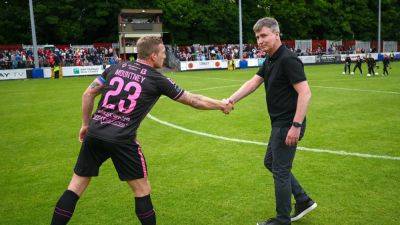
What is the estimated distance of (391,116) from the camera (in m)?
12.2

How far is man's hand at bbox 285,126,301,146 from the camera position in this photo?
4.55m

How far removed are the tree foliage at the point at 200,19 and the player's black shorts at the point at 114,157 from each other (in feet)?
174

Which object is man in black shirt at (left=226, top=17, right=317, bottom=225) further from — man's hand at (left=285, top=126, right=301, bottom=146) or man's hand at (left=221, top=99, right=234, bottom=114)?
man's hand at (left=221, top=99, right=234, bottom=114)

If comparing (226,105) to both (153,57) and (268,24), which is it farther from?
(153,57)

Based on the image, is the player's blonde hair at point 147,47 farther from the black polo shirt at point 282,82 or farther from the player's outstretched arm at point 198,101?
the black polo shirt at point 282,82

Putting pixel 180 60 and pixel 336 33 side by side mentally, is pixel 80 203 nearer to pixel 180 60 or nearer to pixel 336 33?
pixel 180 60

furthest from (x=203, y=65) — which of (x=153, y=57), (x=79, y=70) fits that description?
(x=153, y=57)

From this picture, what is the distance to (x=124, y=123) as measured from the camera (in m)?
4.29

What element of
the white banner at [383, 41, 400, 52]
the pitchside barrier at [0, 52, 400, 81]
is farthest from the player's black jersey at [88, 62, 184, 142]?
the white banner at [383, 41, 400, 52]

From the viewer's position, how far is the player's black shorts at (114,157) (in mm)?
4301

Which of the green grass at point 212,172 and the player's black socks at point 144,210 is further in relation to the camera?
the green grass at point 212,172

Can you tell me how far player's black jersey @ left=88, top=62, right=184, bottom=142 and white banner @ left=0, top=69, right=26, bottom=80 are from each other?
Answer: 32683 millimetres

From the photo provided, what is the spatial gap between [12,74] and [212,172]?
31.0 m

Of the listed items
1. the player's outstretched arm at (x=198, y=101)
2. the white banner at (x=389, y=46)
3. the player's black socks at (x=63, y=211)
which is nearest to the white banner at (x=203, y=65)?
the player's outstretched arm at (x=198, y=101)
